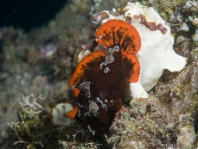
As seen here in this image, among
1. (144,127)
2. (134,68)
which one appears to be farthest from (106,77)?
(144,127)

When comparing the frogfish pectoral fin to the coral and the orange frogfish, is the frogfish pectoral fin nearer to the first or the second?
the orange frogfish

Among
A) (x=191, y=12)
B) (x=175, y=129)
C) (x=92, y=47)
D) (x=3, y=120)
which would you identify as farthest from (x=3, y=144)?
(x=191, y=12)

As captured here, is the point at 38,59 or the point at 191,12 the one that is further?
the point at 38,59

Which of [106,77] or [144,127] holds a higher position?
[106,77]

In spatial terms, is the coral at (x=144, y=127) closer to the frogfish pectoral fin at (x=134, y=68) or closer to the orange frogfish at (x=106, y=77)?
the orange frogfish at (x=106, y=77)

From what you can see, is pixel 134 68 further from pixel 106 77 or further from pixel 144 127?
pixel 144 127

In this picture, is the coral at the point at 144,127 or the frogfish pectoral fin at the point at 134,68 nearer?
the coral at the point at 144,127

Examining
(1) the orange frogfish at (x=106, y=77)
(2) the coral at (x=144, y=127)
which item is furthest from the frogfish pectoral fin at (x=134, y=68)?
(2) the coral at (x=144, y=127)

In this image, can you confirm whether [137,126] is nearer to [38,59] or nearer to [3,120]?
[3,120]

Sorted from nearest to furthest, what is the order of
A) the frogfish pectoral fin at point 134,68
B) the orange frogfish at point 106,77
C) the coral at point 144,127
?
the coral at point 144,127 → the orange frogfish at point 106,77 → the frogfish pectoral fin at point 134,68
